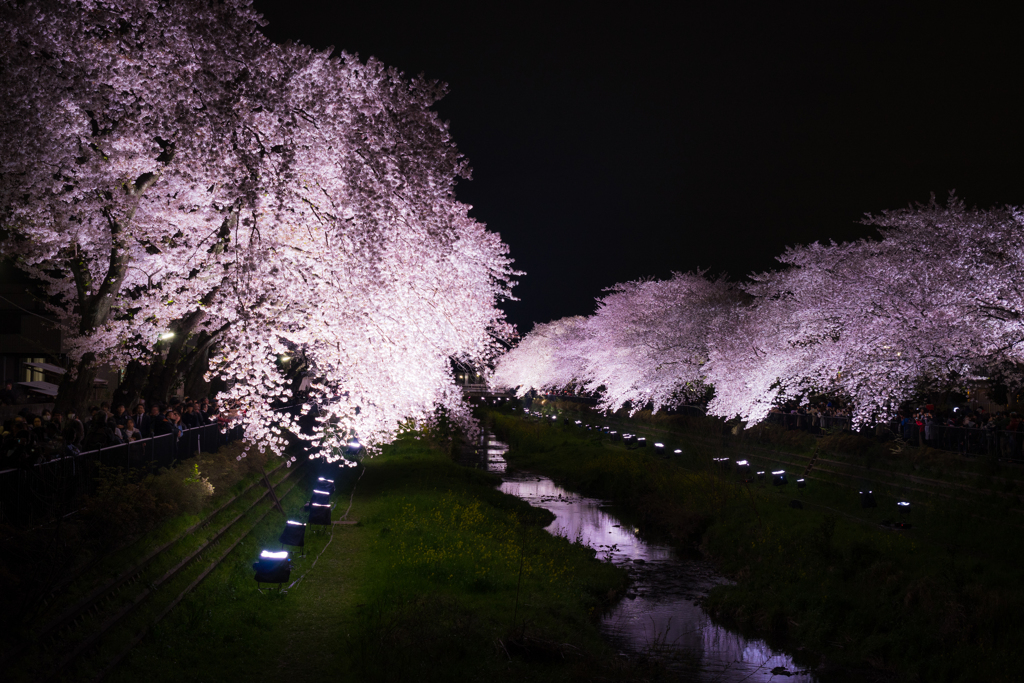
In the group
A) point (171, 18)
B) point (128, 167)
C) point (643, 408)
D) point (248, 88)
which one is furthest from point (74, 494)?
point (643, 408)

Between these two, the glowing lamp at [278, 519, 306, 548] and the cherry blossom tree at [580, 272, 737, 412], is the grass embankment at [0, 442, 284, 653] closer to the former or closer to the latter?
the glowing lamp at [278, 519, 306, 548]

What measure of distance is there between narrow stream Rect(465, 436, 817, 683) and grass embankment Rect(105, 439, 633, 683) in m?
0.87

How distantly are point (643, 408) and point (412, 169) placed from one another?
33556 millimetres

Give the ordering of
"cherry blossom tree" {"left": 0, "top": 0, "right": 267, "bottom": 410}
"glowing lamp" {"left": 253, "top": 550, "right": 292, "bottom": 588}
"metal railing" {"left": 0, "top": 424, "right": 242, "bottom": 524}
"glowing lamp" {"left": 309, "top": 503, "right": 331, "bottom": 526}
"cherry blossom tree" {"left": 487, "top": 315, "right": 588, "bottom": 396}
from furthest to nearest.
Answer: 1. "cherry blossom tree" {"left": 487, "top": 315, "right": 588, "bottom": 396}
2. "glowing lamp" {"left": 309, "top": 503, "right": 331, "bottom": 526}
3. "glowing lamp" {"left": 253, "top": 550, "right": 292, "bottom": 588}
4. "cherry blossom tree" {"left": 0, "top": 0, "right": 267, "bottom": 410}
5. "metal railing" {"left": 0, "top": 424, "right": 242, "bottom": 524}

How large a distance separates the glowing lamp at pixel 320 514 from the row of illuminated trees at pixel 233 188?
8.81 feet

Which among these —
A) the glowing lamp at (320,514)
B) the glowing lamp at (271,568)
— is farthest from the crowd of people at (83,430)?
the glowing lamp at (271,568)

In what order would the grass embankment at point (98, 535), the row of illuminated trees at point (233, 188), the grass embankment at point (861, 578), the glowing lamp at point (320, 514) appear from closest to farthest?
1. the grass embankment at point (98, 535)
2. the row of illuminated trees at point (233, 188)
3. the grass embankment at point (861, 578)
4. the glowing lamp at point (320, 514)

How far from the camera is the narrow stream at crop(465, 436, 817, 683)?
13.0 metres

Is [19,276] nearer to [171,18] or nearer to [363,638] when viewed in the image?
[171,18]

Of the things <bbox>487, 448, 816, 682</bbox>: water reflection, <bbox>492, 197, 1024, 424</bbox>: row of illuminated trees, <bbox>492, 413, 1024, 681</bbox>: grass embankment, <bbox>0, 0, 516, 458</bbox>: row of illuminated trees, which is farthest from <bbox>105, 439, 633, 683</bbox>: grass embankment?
<bbox>492, 197, 1024, 424</bbox>: row of illuminated trees

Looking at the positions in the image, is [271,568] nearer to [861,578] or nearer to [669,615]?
[669,615]

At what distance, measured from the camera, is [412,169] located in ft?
39.3

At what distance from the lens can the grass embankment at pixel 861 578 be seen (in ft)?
38.6

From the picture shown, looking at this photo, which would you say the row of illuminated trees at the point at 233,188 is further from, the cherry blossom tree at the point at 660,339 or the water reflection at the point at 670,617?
the cherry blossom tree at the point at 660,339
